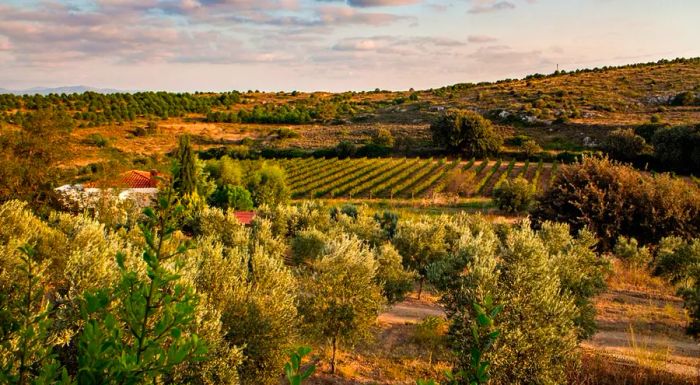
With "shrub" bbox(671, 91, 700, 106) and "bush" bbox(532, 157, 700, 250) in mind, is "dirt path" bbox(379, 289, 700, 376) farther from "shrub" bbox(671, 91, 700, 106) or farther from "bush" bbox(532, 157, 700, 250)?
"shrub" bbox(671, 91, 700, 106)

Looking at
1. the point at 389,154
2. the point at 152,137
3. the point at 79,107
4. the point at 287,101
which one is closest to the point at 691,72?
the point at 389,154

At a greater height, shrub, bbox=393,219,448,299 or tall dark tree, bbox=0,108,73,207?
tall dark tree, bbox=0,108,73,207

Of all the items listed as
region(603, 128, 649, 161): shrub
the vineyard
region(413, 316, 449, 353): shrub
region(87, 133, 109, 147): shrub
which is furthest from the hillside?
region(413, 316, 449, 353): shrub

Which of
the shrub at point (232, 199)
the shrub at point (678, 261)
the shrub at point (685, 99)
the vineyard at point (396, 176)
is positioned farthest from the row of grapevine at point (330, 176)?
the shrub at point (685, 99)

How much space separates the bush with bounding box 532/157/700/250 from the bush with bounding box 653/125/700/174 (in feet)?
130

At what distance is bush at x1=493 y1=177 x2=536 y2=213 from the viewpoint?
48.9 m

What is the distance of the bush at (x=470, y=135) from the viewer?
79250 mm

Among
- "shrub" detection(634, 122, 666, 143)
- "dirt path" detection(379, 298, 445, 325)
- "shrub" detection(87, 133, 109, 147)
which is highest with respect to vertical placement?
"shrub" detection(634, 122, 666, 143)

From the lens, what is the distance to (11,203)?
19.2 m

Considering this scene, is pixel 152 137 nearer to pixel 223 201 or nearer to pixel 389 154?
pixel 389 154

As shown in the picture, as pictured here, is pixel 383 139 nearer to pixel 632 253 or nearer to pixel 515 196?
pixel 515 196

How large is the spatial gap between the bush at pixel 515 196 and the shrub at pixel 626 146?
2570 cm

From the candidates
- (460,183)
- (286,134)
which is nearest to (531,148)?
(460,183)

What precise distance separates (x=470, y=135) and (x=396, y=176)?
21329 millimetres
